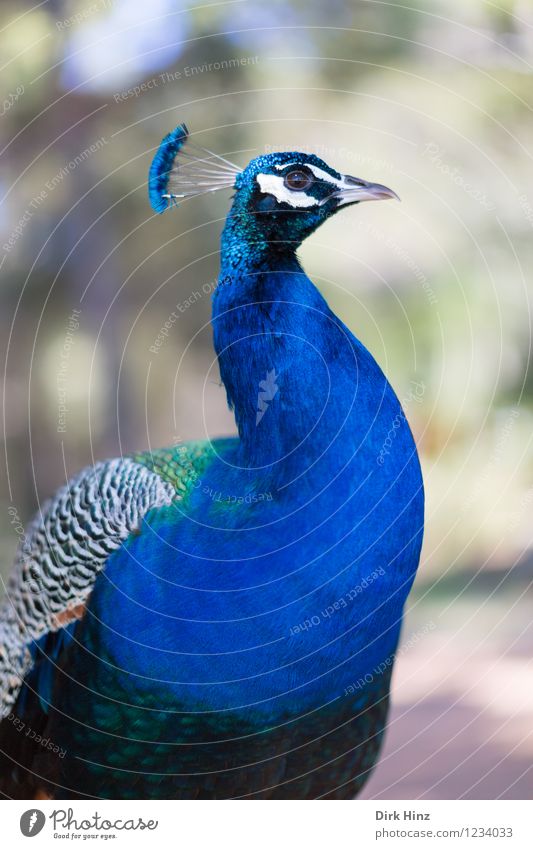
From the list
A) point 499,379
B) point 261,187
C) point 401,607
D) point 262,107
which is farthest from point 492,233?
point 401,607

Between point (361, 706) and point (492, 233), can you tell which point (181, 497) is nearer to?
point (361, 706)

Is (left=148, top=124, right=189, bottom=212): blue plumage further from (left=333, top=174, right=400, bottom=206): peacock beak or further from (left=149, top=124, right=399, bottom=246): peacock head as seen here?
(left=333, top=174, right=400, bottom=206): peacock beak

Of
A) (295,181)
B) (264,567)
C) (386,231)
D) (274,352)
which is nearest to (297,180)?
(295,181)

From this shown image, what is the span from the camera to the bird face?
108 cm

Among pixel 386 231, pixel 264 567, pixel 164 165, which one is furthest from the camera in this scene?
pixel 386 231

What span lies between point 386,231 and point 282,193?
0.72 m

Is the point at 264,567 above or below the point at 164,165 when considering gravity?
below

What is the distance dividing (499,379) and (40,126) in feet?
3.74

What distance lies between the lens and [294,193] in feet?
3.53

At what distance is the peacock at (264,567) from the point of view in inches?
41.2

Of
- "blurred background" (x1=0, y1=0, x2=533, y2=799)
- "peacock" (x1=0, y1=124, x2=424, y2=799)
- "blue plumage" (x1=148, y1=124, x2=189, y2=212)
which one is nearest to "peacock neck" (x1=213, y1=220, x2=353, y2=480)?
"peacock" (x1=0, y1=124, x2=424, y2=799)
